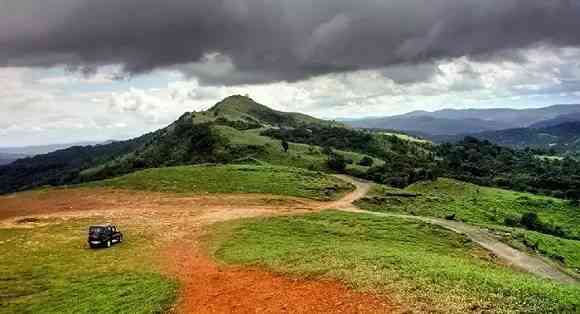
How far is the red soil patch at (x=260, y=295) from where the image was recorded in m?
26.8

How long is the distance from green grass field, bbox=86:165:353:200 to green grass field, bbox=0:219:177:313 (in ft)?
92.2

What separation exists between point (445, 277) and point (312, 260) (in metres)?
10.1

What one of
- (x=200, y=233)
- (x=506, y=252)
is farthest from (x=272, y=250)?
(x=506, y=252)

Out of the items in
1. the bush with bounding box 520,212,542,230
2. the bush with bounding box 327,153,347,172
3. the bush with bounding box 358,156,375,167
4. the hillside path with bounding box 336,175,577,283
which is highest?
the bush with bounding box 327,153,347,172

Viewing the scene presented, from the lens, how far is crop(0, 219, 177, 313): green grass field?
30.6 metres

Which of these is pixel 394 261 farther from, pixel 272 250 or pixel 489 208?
pixel 489 208

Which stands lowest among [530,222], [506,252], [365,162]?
[530,222]

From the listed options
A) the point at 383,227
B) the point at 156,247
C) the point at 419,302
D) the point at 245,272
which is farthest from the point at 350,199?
the point at 419,302

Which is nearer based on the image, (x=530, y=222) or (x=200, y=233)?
(x=200, y=233)

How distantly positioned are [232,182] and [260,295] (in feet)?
177

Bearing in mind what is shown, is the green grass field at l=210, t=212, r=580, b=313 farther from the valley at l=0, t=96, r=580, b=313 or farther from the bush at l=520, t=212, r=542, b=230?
the bush at l=520, t=212, r=542, b=230

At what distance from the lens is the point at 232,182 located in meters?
82.9

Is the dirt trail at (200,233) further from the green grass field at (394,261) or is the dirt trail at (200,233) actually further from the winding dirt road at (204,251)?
the green grass field at (394,261)

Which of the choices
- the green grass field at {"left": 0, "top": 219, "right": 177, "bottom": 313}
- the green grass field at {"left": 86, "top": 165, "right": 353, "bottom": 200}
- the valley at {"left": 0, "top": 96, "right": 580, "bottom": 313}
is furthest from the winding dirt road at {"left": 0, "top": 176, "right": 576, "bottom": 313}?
the green grass field at {"left": 86, "top": 165, "right": 353, "bottom": 200}
